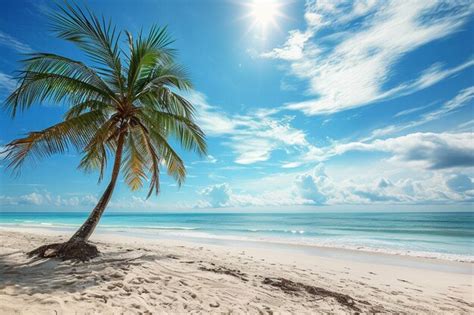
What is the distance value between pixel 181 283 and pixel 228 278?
40.7 inches

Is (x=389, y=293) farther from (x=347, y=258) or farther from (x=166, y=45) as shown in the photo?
(x=166, y=45)

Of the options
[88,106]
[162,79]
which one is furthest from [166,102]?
[88,106]

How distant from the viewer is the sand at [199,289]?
3.37 meters

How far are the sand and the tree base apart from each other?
0.25m

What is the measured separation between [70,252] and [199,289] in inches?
131

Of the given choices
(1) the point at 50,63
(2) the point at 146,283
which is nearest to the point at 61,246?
(2) the point at 146,283

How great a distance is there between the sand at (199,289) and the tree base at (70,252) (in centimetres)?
25

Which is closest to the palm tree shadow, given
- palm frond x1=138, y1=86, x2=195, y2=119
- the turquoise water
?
palm frond x1=138, y1=86, x2=195, y2=119

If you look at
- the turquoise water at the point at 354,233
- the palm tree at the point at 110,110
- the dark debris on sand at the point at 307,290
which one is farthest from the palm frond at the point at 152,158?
the turquoise water at the point at 354,233

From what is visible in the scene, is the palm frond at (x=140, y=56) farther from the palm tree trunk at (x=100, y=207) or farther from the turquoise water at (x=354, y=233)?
the turquoise water at (x=354, y=233)

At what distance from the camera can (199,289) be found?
424 centimetres

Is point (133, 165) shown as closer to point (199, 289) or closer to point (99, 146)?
point (99, 146)

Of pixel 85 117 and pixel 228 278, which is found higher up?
pixel 85 117

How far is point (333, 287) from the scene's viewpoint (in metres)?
5.21
